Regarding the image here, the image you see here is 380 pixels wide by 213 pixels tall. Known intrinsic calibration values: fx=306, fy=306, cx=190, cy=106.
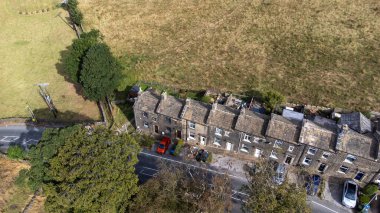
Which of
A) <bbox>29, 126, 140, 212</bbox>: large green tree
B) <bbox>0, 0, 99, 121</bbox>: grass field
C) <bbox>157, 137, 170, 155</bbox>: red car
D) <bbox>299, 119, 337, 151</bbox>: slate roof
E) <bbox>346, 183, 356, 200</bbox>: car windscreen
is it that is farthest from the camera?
<bbox>0, 0, 99, 121</bbox>: grass field

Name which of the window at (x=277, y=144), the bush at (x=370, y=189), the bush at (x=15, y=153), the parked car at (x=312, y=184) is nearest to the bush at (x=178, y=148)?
the window at (x=277, y=144)

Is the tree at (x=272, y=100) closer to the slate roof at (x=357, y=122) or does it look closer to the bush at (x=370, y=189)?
the slate roof at (x=357, y=122)

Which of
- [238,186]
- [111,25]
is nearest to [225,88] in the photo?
[238,186]

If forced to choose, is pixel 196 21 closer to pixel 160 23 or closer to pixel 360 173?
pixel 160 23

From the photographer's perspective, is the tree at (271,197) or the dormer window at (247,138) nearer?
the tree at (271,197)

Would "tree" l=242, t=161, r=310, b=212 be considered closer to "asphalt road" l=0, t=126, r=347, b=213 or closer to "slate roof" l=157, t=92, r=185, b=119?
"asphalt road" l=0, t=126, r=347, b=213

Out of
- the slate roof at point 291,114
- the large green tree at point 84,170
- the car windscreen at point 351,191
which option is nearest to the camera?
the large green tree at point 84,170

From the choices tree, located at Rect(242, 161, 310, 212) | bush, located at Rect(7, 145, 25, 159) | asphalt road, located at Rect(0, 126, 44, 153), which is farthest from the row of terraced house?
asphalt road, located at Rect(0, 126, 44, 153)
